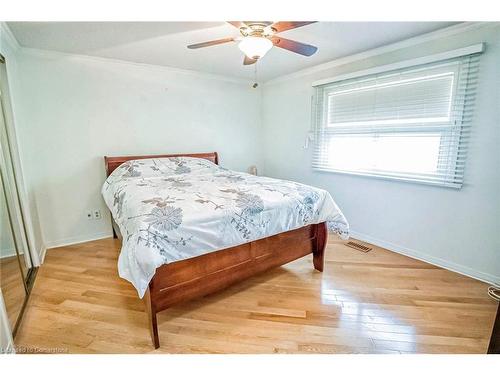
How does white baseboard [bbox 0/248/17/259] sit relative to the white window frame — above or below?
below

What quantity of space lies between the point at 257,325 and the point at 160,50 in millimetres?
2806

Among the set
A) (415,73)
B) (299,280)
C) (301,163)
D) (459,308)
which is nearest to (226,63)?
(301,163)

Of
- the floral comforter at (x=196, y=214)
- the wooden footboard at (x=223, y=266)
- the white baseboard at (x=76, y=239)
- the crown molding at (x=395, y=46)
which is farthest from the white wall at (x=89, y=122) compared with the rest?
the wooden footboard at (x=223, y=266)

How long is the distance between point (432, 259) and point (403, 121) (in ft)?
4.69

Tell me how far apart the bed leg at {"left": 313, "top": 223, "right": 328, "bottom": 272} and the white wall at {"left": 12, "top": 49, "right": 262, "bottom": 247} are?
227cm

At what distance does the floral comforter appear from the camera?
1356 millimetres

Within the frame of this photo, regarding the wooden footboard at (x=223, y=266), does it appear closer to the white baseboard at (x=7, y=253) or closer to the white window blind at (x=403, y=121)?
the white baseboard at (x=7, y=253)

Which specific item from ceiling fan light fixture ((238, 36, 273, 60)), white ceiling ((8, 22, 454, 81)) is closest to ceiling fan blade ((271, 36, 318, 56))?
ceiling fan light fixture ((238, 36, 273, 60))

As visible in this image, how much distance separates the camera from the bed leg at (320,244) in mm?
2201

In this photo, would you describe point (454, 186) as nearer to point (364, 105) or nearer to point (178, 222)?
point (364, 105)

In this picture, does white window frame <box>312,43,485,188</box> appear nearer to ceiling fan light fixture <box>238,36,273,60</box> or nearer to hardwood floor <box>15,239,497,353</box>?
hardwood floor <box>15,239,497,353</box>

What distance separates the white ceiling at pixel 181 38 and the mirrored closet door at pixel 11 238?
0.55 m
